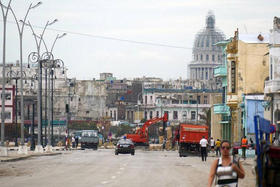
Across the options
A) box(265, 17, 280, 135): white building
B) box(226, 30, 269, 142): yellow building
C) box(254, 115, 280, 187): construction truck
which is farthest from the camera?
box(226, 30, 269, 142): yellow building

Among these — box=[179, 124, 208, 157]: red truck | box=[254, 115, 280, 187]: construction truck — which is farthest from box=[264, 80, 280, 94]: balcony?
box=[254, 115, 280, 187]: construction truck

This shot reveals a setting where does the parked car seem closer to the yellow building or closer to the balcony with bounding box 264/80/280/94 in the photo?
the yellow building

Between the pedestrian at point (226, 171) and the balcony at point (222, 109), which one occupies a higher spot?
the pedestrian at point (226, 171)

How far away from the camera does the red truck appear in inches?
2724

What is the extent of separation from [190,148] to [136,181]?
40672mm

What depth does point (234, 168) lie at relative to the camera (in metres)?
15.5

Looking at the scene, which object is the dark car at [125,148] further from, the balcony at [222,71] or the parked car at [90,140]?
the parked car at [90,140]

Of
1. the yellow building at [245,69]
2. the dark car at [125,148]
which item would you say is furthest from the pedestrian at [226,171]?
the yellow building at [245,69]

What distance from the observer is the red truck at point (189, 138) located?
69.2m

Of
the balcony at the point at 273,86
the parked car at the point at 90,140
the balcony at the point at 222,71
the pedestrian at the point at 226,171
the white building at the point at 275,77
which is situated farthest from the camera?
the parked car at the point at 90,140

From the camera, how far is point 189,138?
227 feet

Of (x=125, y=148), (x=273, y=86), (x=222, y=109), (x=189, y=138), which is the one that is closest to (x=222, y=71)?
(x=222, y=109)

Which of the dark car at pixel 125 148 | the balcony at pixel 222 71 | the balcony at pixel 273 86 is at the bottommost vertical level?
the dark car at pixel 125 148

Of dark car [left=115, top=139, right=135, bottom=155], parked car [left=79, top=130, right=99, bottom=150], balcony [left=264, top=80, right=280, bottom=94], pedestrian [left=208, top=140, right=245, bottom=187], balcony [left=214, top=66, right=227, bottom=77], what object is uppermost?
balcony [left=214, top=66, right=227, bottom=77]
